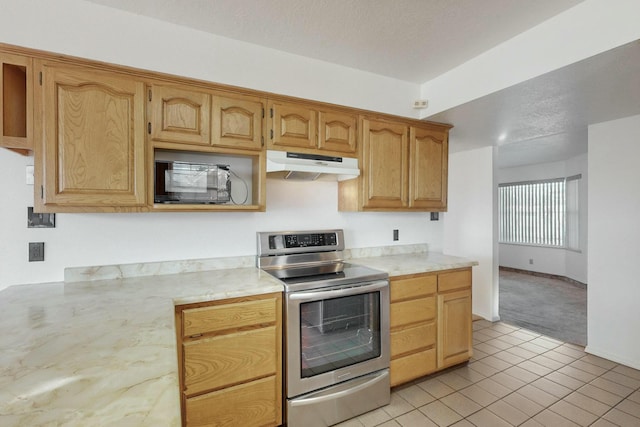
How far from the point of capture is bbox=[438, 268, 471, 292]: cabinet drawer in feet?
7.98

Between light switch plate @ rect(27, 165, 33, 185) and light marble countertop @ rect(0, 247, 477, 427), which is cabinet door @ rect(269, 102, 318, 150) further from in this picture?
light switch plate @ rect(27, 165, 33, 185)

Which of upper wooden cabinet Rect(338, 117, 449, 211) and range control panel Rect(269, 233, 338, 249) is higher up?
upper wooden cabinet Rect(338, 117, 449, 211)

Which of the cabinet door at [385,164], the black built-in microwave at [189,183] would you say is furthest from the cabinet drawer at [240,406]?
the cabinet door at [385,164]

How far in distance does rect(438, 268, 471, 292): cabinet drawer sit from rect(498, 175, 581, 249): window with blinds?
4812 mm

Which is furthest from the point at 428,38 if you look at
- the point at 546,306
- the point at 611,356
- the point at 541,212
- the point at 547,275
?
the point at 547,275

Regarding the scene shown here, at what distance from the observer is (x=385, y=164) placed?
256 centimetres

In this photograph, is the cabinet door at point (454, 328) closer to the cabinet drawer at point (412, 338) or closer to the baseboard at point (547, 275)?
the cabinet drawer at point (412, 338)

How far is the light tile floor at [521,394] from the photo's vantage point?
1990 millimetres

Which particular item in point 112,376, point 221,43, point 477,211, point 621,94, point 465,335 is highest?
point 221,43

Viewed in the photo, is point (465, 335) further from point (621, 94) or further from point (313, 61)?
point (313, 61)

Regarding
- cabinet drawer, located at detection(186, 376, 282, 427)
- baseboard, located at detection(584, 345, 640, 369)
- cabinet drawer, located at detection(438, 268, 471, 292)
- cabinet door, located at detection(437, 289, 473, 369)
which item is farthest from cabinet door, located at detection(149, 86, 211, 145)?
baseboard, located at detection(584, 345, 640, 369)

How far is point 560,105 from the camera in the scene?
2.39 metres

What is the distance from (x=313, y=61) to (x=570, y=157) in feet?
20.0

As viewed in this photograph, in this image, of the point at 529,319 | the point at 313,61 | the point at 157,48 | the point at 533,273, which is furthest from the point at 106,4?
the point at 533,273
